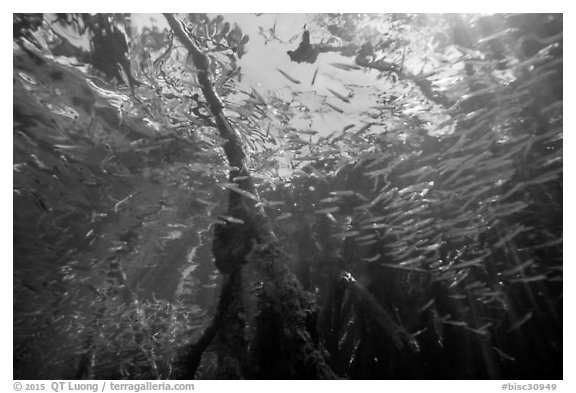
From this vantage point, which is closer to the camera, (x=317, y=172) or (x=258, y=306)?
(x=258, y=306)

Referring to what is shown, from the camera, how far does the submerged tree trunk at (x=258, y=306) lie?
4.09m

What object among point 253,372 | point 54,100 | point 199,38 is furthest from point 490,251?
point 54,100

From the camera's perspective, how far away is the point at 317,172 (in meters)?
8.05

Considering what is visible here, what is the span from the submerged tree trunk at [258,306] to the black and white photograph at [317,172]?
1.1 inches

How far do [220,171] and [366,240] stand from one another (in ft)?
17.5

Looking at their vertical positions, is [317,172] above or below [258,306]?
above

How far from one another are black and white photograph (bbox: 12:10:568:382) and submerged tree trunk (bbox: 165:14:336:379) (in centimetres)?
3

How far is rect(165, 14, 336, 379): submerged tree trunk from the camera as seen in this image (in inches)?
161

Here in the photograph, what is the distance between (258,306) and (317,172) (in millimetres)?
4151

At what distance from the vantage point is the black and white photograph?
17.5 feet

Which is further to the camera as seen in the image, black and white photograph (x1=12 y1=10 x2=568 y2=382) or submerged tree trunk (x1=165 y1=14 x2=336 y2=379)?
black and white photograph (x1=12 y1=10 x2=568 y2=382)
